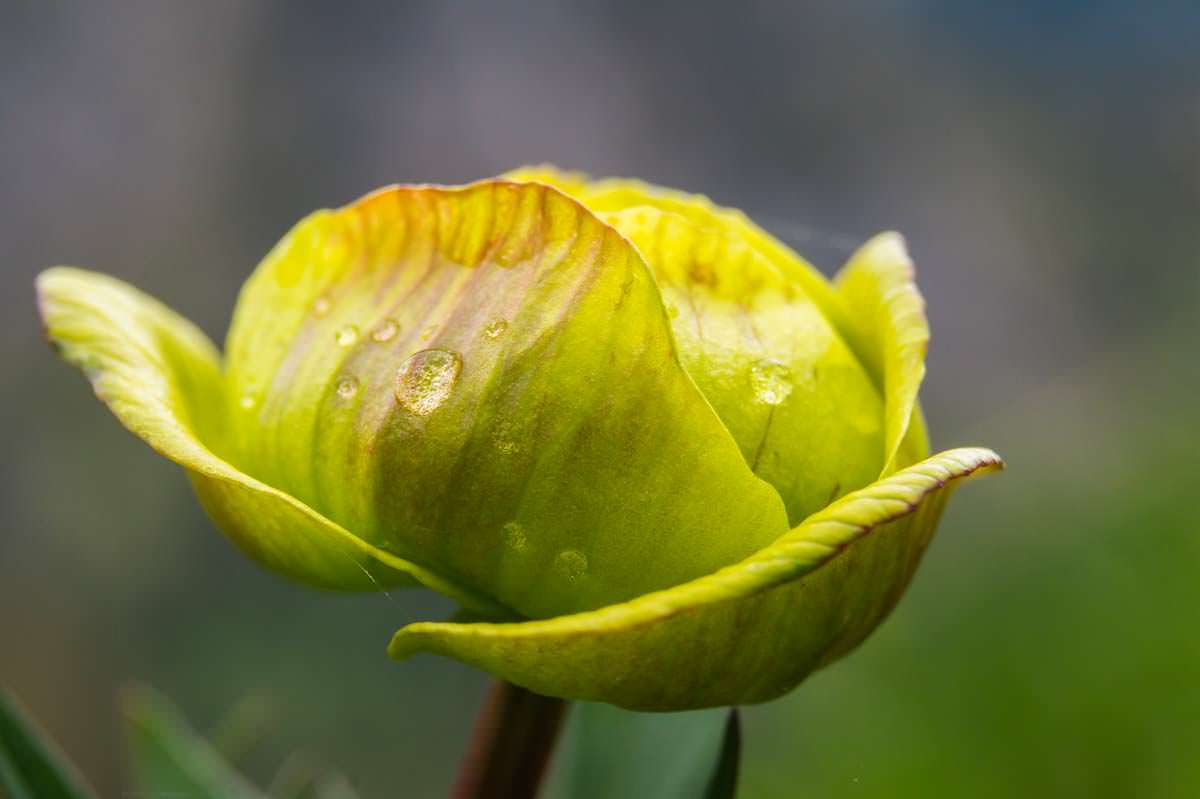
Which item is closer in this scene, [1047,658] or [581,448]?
[581,448]

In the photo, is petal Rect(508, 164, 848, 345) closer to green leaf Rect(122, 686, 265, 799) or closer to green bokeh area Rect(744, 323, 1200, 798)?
green leaf Rect(122, 686, 265, 799)

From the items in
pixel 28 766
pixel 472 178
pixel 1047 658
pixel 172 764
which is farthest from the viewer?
pixel 472 178

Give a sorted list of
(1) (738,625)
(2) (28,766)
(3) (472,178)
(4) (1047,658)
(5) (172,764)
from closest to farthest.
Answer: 1. (1) (738,625)
2. (2) (28,766)
3. (5) (172,764)
4. (4) (1047,658)
5. (3) (472,178)

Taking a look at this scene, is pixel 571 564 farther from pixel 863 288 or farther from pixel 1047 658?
pixel 1047 658

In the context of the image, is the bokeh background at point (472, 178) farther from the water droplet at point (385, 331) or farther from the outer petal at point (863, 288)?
the water droplet at point (385, 331)

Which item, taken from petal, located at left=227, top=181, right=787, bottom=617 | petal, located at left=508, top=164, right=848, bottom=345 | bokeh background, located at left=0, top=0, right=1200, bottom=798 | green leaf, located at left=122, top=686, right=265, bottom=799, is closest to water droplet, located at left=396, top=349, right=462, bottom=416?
petal, located at left=227, top=181, right=787, bottom=617

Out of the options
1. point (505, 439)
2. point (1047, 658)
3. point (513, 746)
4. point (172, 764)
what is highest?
point (505, 439)

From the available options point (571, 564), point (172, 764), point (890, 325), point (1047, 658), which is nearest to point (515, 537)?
point (571, 564)

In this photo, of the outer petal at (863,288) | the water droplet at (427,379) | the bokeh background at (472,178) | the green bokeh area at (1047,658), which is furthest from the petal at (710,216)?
the bokeh background at (472,178)
